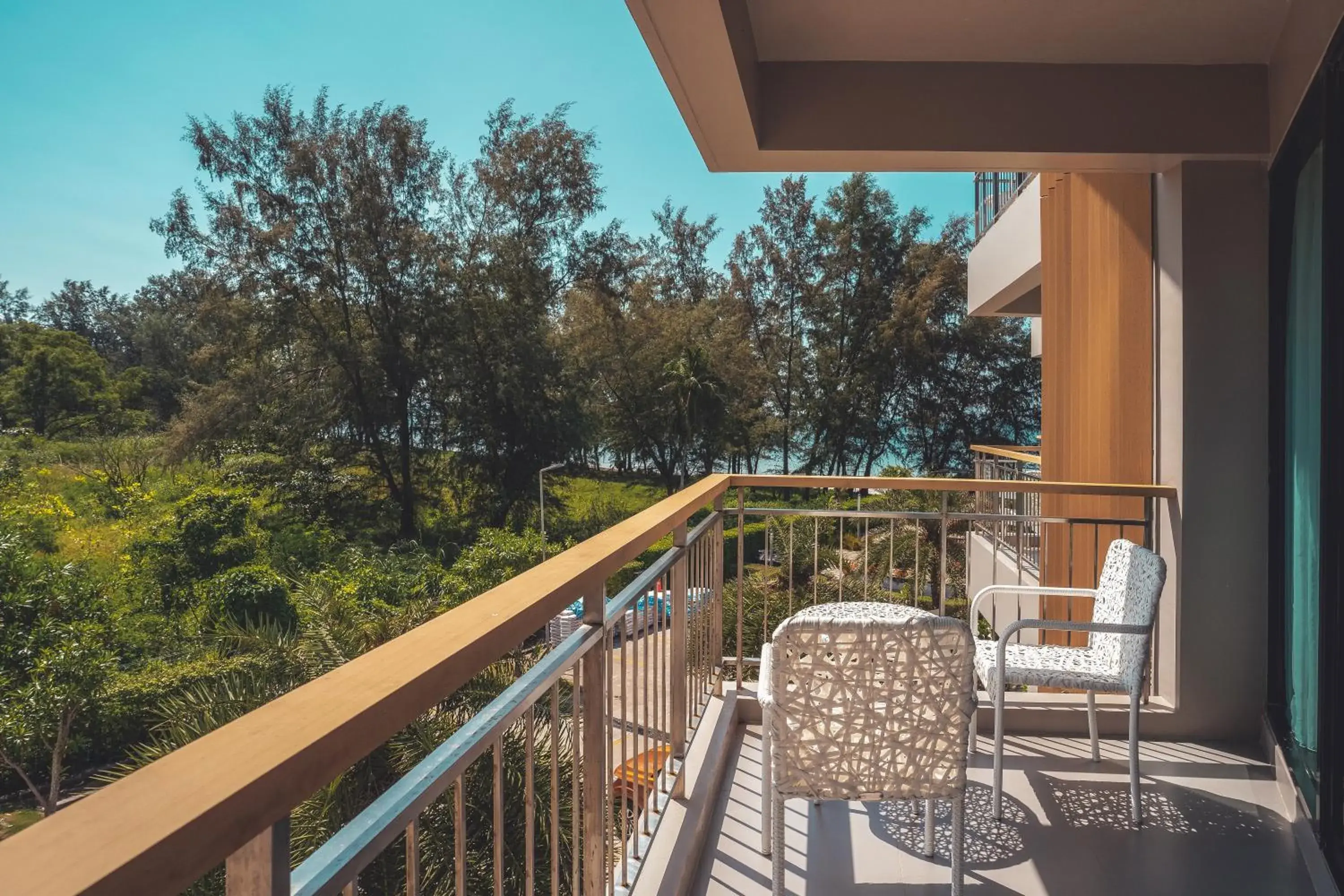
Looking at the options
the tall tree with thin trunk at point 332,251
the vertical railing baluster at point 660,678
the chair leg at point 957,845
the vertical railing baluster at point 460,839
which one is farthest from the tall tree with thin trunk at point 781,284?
the vertical railing baluster at point 460,839

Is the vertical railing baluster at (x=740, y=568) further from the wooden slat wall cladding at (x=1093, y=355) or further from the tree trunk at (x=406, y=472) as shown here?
the tree trunk at (x=406, y=472)

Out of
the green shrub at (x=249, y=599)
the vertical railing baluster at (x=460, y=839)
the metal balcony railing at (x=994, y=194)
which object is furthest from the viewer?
the green shrub at (x=249, y=599)

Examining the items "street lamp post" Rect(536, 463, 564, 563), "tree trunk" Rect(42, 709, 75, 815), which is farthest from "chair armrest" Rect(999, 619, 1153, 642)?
"street lamp post" Rect(536, 463, 564, 563)

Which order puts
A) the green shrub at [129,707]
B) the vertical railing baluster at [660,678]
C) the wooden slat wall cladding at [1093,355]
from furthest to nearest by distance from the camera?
the green shrub at [129,707], the wooden slat wall cladding at [1093,355], the vertical railing baluster at [660,678]

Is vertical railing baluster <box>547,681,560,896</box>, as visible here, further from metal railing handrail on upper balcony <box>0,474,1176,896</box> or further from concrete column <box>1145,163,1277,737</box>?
concrete column <box>1145,163,1277,737</box>

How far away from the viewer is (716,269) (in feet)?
85.3

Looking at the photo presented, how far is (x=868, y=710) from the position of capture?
199 cm

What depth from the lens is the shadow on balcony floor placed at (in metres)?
2.33

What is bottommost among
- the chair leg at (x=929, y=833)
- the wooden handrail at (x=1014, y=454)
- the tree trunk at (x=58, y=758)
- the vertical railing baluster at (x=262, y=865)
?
the tree trunk at (x=58, y=758)

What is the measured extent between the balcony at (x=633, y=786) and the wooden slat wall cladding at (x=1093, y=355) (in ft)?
0.48

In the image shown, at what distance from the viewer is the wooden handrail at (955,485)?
3.41 m

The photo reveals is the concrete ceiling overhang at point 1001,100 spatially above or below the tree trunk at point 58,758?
above

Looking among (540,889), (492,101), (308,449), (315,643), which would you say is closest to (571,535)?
(308,449)

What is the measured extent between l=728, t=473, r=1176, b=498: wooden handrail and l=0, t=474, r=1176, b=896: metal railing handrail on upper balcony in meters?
2.15
